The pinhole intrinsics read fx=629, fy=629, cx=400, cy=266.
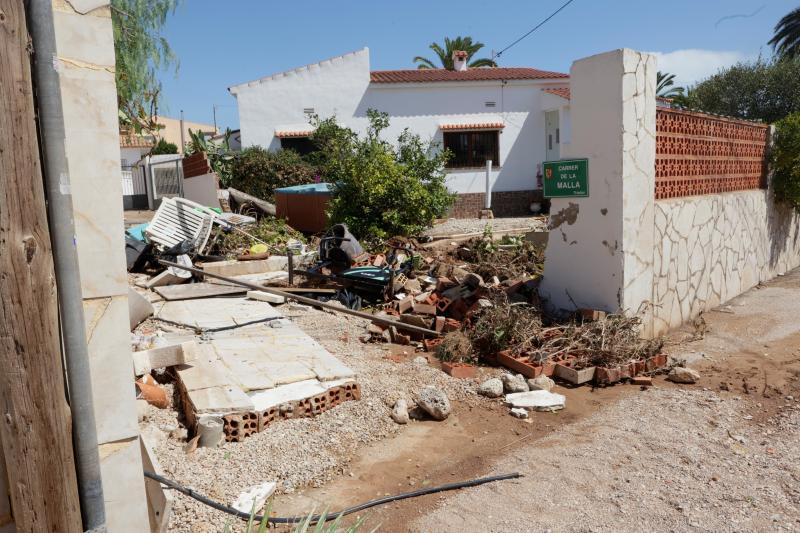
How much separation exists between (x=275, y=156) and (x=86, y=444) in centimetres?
1850

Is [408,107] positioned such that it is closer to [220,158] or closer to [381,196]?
[220,158]

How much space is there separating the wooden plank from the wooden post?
6.78 metres

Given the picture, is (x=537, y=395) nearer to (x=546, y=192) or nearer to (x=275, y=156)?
(x=546, y=192)

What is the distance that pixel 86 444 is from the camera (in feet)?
7.02

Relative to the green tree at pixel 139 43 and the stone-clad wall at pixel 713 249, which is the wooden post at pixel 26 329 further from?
the green tree at pixel 139 43

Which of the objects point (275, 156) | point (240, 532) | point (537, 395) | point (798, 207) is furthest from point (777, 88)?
point (240, 532)

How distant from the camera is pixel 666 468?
402 centimetres

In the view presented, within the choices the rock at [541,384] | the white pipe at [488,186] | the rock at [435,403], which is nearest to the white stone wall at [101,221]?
the rock at [435,403]

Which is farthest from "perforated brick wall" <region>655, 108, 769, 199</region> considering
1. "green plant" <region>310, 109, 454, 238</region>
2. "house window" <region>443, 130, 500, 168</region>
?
"house window" <region>443, 130, 500, 168</region>

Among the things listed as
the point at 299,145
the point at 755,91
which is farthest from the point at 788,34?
the point at 299,145

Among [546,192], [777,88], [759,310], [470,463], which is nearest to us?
[470,463]

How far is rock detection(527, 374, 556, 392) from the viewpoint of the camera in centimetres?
536

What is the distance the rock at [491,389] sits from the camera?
524 cm

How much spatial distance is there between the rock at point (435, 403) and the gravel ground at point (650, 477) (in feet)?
2.29
